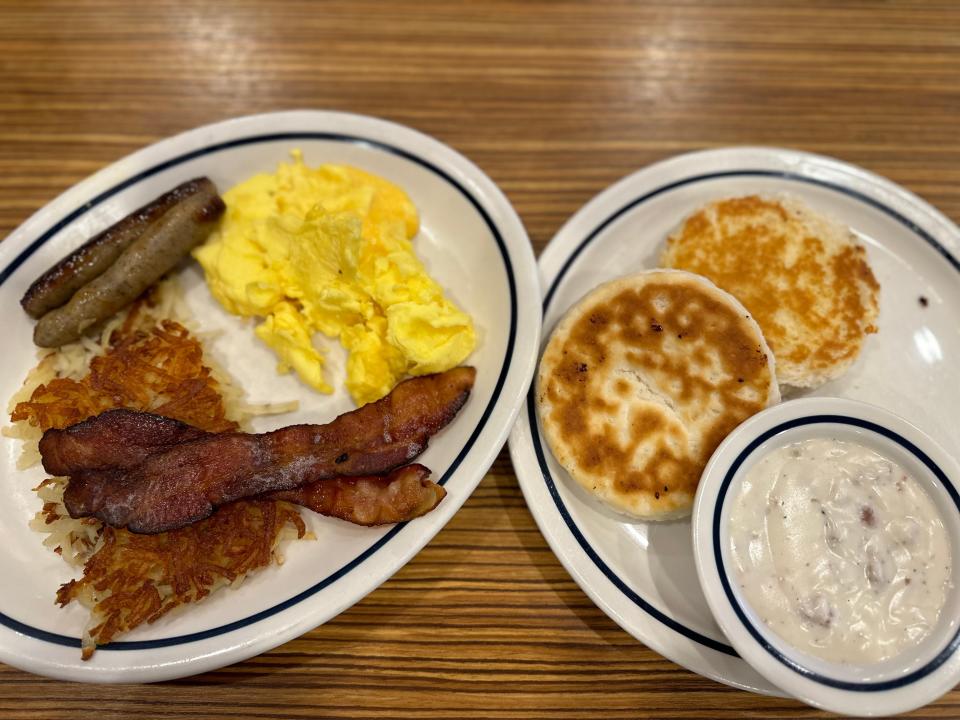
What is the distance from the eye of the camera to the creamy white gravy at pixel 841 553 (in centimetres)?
178

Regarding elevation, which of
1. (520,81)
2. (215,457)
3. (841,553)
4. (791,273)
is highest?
(520,81)

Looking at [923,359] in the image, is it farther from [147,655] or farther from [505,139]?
[147,655]

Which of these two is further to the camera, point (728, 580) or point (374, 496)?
point (374, 496)

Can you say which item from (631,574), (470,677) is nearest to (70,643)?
(470,677)

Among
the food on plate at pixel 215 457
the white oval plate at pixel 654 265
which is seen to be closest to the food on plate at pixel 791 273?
the white oval plate at pixel 654 265

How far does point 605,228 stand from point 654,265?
0.80 ft

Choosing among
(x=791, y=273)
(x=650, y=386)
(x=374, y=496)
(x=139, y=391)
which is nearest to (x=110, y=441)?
(x=139, y=391)

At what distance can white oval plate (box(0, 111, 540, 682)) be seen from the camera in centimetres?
191

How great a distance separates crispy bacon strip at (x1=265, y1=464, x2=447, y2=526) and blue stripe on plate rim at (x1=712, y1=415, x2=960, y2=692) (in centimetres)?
82

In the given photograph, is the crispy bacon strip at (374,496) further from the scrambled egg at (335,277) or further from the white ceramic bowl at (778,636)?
the white ceramic bowl at (778,636)

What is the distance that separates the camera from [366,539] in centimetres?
206

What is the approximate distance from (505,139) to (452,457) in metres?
1.65

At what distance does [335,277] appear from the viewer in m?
2.37

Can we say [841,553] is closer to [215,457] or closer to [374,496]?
[374,496]
